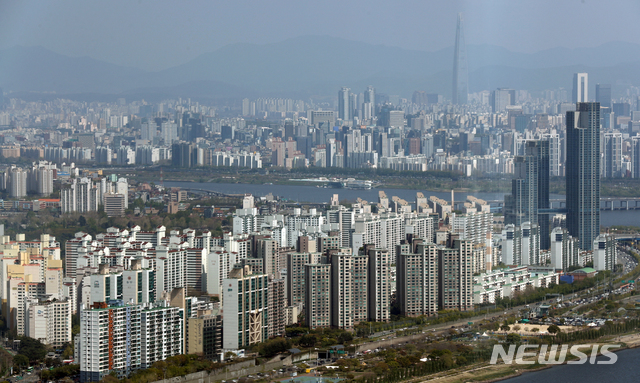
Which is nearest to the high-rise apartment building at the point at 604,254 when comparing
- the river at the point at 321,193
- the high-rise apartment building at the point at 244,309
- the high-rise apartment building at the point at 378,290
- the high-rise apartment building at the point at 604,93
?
the high-rise apartment building at the point at 378,290

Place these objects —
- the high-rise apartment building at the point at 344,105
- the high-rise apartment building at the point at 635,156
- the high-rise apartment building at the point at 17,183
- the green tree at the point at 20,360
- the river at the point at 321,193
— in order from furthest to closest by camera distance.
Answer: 1. the high-rise apartment building at the point at 344,105
2. the high-rise apartment building at the point at 635,156
3. the river at the point at 321,193
4. the high-rise apartment building at the point at 17,183
5. the green tree at the point at 20,360

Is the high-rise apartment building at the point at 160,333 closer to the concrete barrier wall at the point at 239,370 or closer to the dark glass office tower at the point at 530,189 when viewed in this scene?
the concrete barrier wall at the point at 239,370

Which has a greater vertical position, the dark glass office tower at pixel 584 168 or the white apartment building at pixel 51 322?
the dark glass office tower at pixel 584 168

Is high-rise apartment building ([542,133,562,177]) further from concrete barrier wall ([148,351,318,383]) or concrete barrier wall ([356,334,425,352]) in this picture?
concrete barrier wall ([148,351,318,383])

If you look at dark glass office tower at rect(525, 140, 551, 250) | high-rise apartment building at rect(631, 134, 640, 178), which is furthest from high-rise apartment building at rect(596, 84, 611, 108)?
dark glass office tower at rect(525, 140, 551, 250)

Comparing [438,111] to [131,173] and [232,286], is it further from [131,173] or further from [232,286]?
[232,286]

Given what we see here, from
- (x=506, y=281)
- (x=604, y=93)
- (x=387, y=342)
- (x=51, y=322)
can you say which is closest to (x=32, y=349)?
(x=51, y=322)
